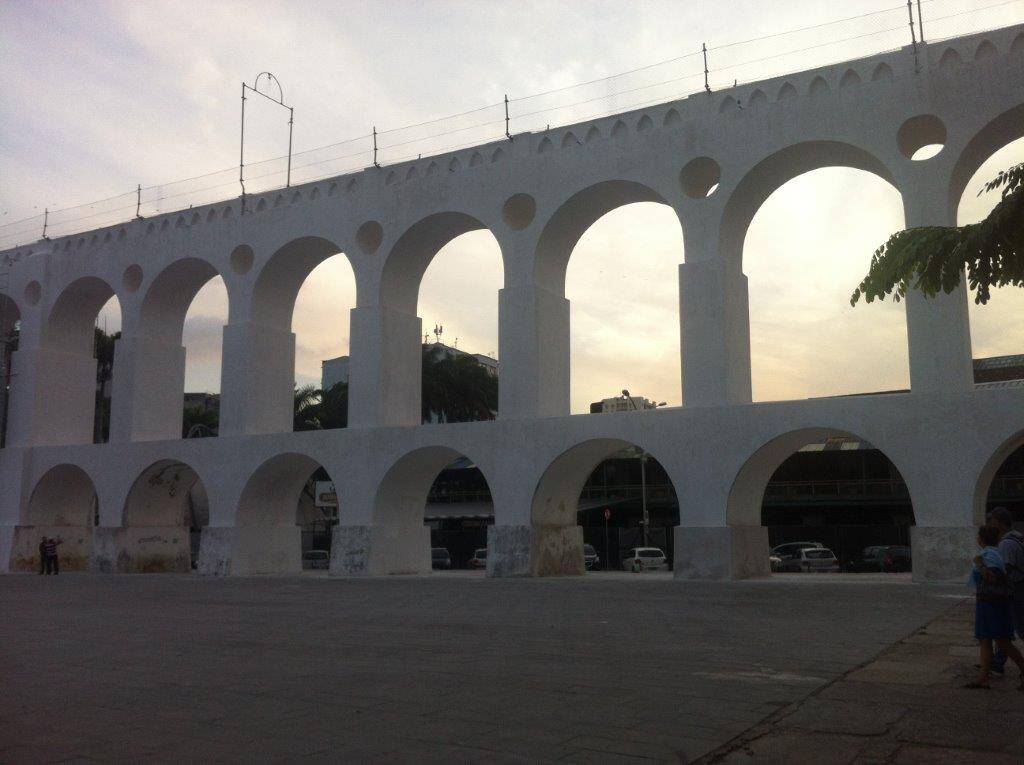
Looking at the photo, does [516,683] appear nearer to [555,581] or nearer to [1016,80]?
[555,581]

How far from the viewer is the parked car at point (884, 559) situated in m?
28.8

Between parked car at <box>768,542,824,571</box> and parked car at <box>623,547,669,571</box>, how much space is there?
351 centimetres

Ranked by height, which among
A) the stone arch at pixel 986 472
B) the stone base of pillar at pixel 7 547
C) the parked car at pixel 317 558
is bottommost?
the parked car at pixel 317 558

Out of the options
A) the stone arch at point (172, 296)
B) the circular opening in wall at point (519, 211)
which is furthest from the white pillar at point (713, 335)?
the stone arch at point (172, 296)

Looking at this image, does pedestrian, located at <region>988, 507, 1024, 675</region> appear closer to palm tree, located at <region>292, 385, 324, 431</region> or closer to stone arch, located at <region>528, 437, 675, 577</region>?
stone arch, located at <region>528, 437, 675, 577</region>

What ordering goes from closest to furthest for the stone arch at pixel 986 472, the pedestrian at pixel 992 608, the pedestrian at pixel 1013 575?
1. the pedestrian at pixel 992 608
2. the pedestrian at pixel 1013 575
3. the stone arch at pixel 986 472

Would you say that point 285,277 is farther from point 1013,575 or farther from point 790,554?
point 1013,575

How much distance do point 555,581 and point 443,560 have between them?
17509mm

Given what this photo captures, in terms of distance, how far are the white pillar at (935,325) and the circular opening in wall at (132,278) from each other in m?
21.0

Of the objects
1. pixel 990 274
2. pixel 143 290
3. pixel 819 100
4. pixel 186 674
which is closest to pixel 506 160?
pixel 819 100

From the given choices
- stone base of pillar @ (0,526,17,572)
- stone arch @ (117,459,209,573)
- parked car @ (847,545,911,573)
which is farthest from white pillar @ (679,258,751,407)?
stone base of pillar @ (0,526,17,572)

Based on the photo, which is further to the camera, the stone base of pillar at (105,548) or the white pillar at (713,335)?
the stone base of pillar at (105,548)

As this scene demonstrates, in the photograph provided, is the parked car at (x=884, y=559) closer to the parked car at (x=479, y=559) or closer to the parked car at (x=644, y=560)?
the parked car at (x=644, y=560)

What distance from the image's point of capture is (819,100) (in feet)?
61.9
